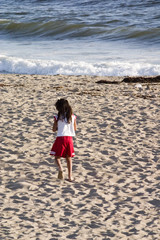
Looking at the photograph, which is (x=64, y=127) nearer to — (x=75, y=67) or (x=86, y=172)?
(x=86, y=172)

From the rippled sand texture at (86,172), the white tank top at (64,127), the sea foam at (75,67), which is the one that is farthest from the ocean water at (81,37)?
the white tank top at (64,127)

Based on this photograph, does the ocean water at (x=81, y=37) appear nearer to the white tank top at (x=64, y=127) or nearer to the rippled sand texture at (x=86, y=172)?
the rippled sand texture at (x=86, y=172)

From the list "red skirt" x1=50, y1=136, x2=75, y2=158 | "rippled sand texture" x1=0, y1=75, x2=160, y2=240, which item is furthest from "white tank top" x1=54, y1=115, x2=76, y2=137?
"rippled sand texture" x1=0, y1=75, x2=160, y2=240

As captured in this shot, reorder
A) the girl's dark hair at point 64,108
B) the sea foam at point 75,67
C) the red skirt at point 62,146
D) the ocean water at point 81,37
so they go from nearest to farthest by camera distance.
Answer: the girl's dark hair at point 64,108, the red skirt at point 62,146, the sea foam at point 75,67, the ocean water at point 81,37

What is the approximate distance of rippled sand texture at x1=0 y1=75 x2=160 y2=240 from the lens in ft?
15.2

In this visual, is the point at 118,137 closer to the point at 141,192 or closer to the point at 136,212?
the point at 141,192

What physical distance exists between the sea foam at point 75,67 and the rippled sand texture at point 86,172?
557 centimetres

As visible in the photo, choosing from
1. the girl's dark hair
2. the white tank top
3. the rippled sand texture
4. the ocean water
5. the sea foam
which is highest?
the ocean water

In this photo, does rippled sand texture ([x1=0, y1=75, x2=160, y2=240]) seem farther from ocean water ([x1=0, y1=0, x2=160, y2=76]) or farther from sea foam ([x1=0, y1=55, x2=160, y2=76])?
ocean water ([x1=0, y1=0, x2=160, y2=76])

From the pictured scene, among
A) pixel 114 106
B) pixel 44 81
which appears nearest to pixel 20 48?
pixel 44 81

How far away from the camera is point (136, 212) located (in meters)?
5.03

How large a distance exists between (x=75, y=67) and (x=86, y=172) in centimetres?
1128

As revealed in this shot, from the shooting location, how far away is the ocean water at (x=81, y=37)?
17.5 meters

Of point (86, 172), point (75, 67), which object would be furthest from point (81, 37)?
point (86, 172)
